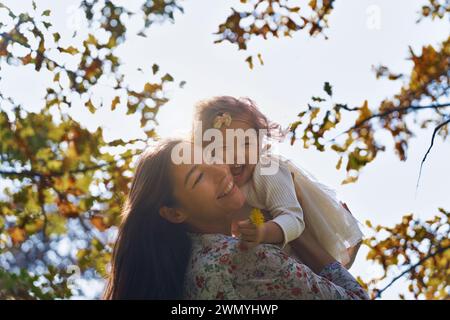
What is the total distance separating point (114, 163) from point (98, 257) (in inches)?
24.8

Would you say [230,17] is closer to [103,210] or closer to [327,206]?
[103,210]

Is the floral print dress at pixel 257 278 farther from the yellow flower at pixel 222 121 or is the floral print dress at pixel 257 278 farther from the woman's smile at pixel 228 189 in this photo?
the yellow flower at pixel 222 121

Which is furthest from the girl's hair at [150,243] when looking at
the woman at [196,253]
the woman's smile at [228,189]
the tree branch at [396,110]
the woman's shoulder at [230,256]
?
the tree branch at [396,110]

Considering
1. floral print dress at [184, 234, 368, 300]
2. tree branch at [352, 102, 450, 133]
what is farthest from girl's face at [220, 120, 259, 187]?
tree branch at [352, 102, 450, 133]

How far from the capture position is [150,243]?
9.93 feet

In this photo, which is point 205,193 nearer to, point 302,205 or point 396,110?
point 302,205

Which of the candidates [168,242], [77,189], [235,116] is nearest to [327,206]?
[235,116]

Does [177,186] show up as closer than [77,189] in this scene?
Yes

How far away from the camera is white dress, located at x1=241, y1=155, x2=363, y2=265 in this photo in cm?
309

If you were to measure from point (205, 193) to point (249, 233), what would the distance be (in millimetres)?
420

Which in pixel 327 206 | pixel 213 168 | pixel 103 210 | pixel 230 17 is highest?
pixel 230 17

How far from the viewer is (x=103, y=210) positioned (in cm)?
482

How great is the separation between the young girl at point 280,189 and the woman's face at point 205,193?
0.51 feet

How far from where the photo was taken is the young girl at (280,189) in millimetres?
3143
